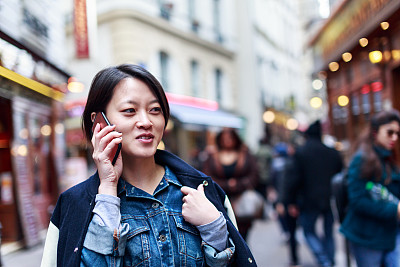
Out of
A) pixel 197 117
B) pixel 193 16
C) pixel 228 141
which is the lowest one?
pixel 228 141

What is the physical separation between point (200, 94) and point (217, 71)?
305cm

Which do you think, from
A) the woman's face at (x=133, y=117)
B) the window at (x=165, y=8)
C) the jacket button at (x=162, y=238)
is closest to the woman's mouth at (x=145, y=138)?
the woman's face at (x=133, y=117)

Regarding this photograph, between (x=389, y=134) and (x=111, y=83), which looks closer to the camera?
(x=111, y=83)

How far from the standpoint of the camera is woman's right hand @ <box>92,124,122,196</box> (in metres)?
1.81

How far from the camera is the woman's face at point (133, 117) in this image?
1.88m

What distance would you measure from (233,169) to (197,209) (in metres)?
3.92

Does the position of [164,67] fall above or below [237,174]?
above

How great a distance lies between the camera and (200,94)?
21234mm

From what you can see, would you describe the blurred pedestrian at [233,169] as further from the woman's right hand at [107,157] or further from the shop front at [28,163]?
the woman's right hand at [107,157]

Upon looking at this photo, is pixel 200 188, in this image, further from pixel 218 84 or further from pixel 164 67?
pixel 218 84

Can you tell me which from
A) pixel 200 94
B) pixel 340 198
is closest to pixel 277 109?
pixel 200 94

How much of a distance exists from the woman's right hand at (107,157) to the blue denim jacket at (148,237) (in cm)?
10

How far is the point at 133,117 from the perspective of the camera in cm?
189

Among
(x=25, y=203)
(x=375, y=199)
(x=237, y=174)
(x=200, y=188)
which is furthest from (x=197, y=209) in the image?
(x=25, y=203)
